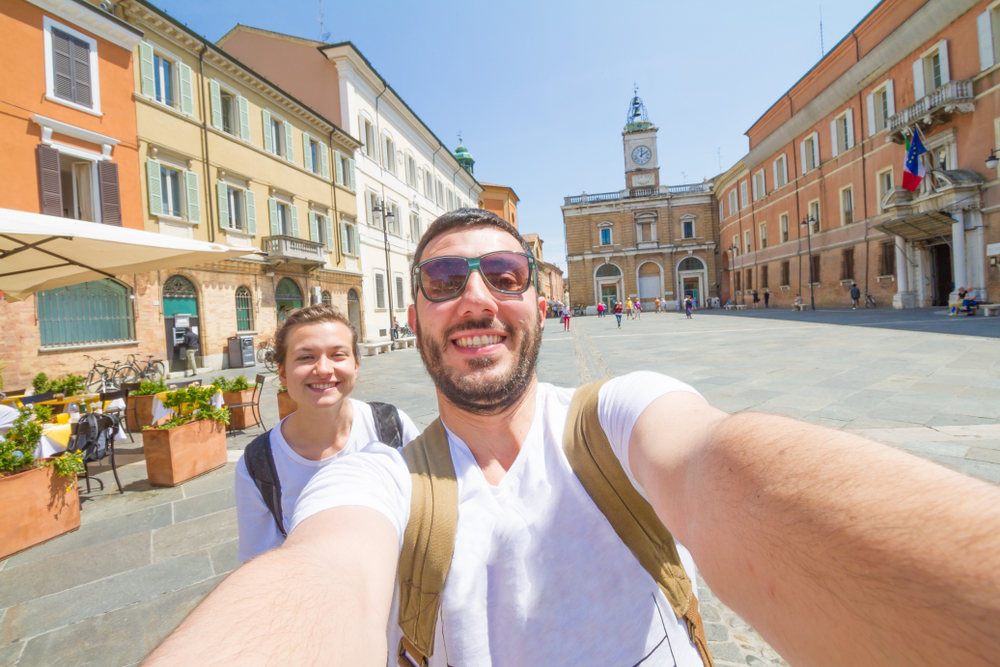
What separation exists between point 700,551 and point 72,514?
13.9ft

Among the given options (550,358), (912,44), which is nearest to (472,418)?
(550,358)

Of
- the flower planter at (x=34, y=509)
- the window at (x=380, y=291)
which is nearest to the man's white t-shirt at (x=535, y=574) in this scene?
the flower planter at (x=34, y=509)

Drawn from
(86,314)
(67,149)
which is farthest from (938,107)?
(86,314)

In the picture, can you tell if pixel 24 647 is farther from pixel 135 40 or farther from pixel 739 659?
pixel 135 40

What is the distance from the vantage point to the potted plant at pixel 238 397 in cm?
578

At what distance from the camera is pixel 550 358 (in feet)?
35.1

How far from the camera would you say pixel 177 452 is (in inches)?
159

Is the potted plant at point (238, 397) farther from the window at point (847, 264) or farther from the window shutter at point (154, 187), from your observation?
the window at point (847, 264)

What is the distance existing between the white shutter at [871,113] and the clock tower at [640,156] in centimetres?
2277

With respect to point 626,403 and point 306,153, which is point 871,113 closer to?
point 306,153

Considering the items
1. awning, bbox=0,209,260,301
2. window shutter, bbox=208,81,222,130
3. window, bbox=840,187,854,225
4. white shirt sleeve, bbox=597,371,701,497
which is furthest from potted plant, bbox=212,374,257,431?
window, bbox=840,187,854,225

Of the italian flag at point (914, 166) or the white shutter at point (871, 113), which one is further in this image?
the white shutter at point (871, 113)

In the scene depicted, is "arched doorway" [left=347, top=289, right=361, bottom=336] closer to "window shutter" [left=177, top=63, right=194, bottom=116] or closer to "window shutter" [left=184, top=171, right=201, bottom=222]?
"window shutter" [left=184, top=171, right=201, bottom=222]

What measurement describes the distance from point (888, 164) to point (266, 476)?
26030mm
